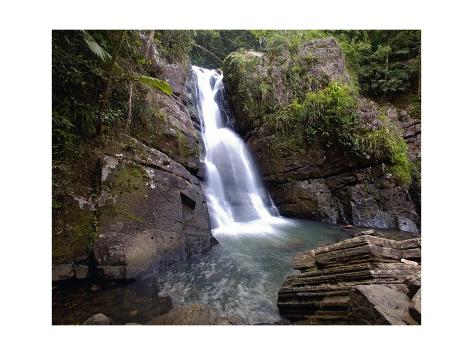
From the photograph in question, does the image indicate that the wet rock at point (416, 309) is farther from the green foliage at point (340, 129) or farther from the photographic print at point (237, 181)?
→ the green foliage at point (340, 129)

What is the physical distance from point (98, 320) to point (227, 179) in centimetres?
558

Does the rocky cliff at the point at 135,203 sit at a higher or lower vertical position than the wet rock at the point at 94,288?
higher

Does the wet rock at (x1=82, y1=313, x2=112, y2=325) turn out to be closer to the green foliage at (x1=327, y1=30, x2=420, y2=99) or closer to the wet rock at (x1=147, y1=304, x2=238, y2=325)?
the wet rock at (x1=147, y1=304, x2=238, y2=325)

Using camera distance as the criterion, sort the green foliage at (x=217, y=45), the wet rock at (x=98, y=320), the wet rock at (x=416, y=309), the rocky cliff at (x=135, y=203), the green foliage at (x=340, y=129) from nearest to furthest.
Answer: the wet rock at (x=416, y=309), the wet rock at (x=98, y=320), the rocky cliff at (x=135, y=203), the green foliage at (x=340, y=129), the green foliage at (x=217, y=45)

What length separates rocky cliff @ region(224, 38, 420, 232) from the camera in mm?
7988

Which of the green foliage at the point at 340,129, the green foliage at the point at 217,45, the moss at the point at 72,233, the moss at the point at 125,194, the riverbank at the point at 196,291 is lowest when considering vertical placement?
the riverbank at the point at 196,291

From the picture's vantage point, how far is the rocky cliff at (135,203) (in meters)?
3.58

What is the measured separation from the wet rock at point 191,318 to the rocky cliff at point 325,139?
19.3ft

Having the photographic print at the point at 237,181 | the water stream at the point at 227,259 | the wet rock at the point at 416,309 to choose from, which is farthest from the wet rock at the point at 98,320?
the wet rock at the point at 416,309

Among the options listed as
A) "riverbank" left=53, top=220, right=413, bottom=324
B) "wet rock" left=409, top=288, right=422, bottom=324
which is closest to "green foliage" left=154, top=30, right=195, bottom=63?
"riverbank" left=53, top=220, right=413, bottom=324

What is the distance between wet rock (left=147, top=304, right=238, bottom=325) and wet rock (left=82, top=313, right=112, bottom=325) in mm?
391

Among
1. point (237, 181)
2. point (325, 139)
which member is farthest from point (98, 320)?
point (325, 139)

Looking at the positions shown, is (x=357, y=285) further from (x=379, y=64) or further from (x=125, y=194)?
(x=379, y=64)

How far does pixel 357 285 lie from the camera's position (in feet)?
8.40
